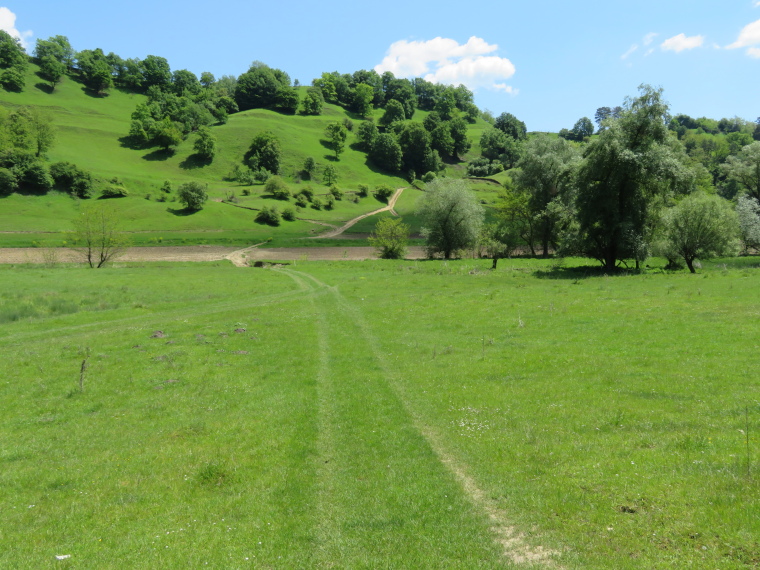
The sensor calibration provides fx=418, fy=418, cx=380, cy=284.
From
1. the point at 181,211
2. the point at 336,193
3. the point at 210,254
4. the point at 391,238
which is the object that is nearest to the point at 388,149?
the point at 336,193

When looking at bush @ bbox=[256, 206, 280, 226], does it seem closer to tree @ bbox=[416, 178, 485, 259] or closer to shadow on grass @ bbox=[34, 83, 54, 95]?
tree @ bbox=[416, 178, 485, 259]

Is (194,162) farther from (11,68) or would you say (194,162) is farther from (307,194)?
(11,68)

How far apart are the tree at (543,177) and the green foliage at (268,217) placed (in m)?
64.4

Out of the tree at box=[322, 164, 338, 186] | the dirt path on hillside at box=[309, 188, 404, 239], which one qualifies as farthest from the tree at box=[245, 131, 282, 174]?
the dirt path on hillside at box=[309, 188, 404, 239]

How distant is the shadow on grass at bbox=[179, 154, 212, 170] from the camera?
518 feet

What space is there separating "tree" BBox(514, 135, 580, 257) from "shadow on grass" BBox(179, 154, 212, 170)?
12602 cm

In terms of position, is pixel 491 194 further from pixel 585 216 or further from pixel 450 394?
pixel 450 394

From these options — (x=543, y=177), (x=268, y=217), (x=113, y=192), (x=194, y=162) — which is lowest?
(x=268, y=217)

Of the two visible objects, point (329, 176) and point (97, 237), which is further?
point (329, 176)

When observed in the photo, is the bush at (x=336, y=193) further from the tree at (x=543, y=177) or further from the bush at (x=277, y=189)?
the tree at (x=543, y=177)

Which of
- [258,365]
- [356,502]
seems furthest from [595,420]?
[258,365]

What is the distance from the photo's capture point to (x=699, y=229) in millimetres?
50562

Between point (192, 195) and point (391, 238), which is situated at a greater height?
point (192, 195)

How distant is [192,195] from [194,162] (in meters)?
58.3
